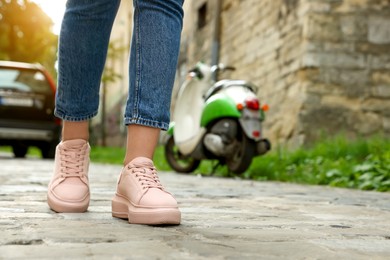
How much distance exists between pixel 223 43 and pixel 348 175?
6.67m

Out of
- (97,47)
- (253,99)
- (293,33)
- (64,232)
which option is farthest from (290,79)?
(64,232)

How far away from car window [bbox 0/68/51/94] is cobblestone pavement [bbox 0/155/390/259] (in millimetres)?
7323

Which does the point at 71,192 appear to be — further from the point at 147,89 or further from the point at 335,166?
the point at 335,166

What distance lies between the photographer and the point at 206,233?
75.6 inches

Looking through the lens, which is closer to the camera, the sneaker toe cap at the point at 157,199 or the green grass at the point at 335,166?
the sneaker toe cap at the point at 157,199

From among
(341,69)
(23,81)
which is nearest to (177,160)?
(341,69)

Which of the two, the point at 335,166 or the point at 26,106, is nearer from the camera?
the point at 335,166

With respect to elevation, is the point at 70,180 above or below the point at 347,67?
below

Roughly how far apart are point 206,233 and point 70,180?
0.69 meters

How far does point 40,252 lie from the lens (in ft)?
4.94

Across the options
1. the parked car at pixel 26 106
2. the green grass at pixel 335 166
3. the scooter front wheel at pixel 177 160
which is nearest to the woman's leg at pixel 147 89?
the green grass at pixel 335 166

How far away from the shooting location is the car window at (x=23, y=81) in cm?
1016

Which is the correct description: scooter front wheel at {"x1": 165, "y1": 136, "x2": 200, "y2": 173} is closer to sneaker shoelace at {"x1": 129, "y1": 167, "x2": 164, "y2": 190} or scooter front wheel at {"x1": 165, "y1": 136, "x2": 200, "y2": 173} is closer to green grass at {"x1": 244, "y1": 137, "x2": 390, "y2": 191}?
green grass at {"x1": 244, "y1": 137, "x2": 390, "y2": 191}

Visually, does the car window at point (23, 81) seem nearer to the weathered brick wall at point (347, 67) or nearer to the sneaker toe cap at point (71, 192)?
the weathered brick wall at point (347, 67)
